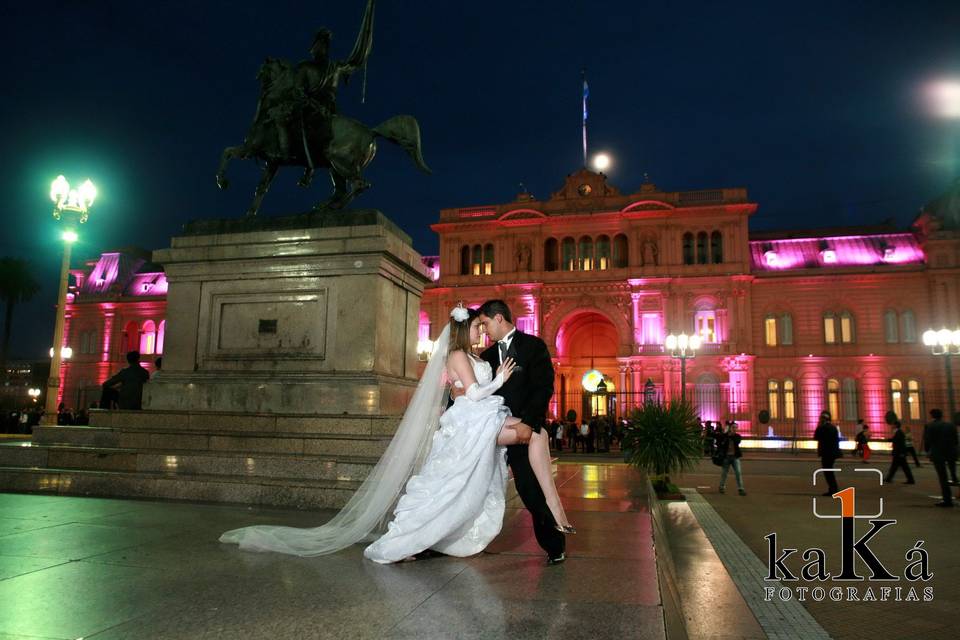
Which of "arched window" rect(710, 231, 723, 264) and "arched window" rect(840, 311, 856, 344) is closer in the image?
"arched window" rect(840, 311, 856, 344)

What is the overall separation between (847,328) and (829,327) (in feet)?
3.39

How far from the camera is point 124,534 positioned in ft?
15.5

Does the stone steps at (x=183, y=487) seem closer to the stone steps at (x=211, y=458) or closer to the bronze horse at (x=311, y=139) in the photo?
the stone steps at (x=211, y=458)

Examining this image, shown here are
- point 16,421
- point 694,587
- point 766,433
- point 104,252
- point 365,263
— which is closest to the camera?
point 694,587

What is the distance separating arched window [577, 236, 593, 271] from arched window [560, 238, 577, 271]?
Answer: 1.07ft

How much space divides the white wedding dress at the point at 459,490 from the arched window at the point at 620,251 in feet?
126

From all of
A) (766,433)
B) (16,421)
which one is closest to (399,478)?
(16,421)

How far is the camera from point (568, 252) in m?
42.7

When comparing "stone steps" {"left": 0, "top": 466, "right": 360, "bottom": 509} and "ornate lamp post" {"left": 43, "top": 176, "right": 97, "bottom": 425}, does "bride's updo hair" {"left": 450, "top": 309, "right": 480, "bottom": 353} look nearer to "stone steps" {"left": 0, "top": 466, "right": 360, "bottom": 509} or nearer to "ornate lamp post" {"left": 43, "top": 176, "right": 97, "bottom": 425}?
"stone steps" {"left": 0, "top": 466, "right": 360, "bottom": 509}

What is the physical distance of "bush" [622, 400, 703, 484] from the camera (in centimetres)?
1255

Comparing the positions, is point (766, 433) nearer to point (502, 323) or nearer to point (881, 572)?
point (881, 572)

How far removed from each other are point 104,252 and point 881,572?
58195mm

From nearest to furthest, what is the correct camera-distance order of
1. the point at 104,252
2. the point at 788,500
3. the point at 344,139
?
the point at 344,139 < the point at 788,500 < the point at 104,252

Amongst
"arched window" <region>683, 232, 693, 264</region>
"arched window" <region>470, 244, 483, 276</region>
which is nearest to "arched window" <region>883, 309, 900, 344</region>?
"arched window" <region>683, 232, 693, 264</region>
